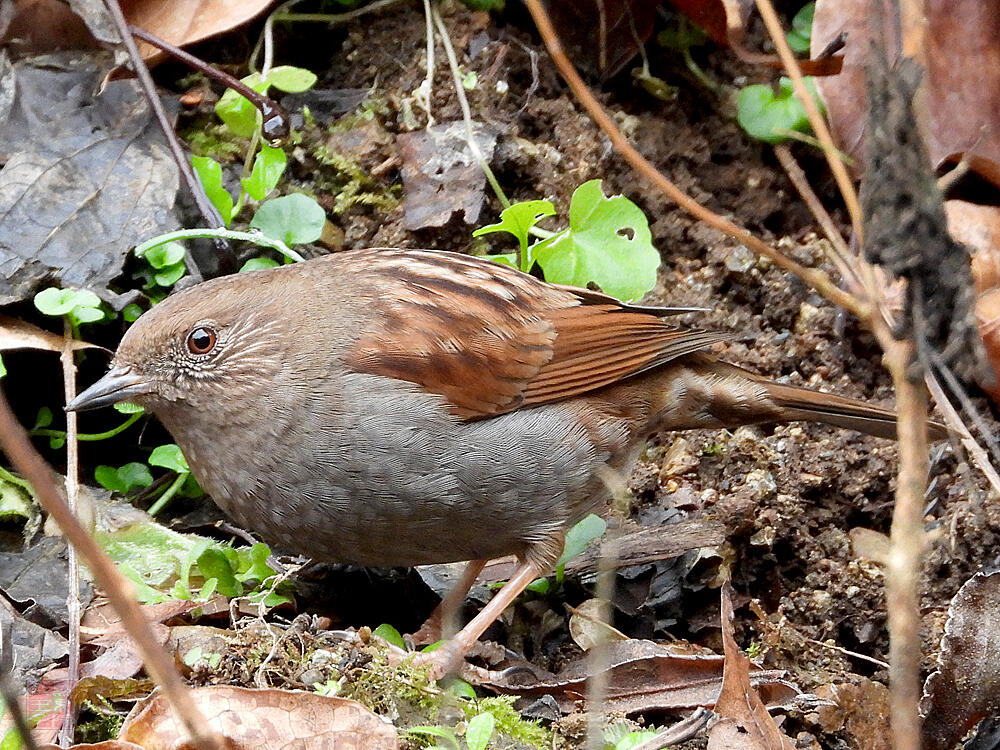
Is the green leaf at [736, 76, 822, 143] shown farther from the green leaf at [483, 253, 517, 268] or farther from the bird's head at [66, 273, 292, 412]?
the bird's head at [66, 273, 292, 412]

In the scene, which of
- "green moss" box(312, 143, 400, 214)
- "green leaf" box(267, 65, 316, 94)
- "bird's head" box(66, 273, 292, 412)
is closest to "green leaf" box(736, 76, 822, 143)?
"green moss" box(312, 143, 400, 214)

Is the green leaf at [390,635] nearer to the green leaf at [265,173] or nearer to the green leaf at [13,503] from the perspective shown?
the green leaf at [13,503]

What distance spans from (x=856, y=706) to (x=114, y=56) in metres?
3.71

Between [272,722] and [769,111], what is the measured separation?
3.61m

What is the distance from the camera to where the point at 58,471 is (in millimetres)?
4418

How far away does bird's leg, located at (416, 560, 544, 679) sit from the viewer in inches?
141

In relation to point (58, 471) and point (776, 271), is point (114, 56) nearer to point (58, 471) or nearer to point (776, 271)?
point (58, 471)

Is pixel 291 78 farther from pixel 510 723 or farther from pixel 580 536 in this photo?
pixel 510 723

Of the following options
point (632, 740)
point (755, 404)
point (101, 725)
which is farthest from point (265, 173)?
point (632, 740)

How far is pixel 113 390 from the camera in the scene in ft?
12.5

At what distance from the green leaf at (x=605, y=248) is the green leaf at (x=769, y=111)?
1102 millimetres

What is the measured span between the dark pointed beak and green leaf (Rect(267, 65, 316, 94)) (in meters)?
1.60

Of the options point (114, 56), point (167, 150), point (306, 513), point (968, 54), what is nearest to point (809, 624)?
point (306, 513)

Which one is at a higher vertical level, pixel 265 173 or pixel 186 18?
pixel 186 18
